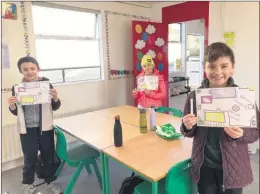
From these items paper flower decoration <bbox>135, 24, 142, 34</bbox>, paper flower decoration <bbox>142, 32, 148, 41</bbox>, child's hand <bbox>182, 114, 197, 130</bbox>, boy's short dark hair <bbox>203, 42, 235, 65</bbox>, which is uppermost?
paper flower decoration <bbox>135, 24, 142, 34</bbox>

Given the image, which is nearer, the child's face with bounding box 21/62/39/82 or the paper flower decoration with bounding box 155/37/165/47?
the child's face with bounding box 21/62/39/82

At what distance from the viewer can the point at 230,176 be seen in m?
1.06

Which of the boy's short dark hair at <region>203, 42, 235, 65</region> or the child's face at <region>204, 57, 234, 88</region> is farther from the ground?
the boy's short dark hair at <region>203, 42, 235, 65</region>

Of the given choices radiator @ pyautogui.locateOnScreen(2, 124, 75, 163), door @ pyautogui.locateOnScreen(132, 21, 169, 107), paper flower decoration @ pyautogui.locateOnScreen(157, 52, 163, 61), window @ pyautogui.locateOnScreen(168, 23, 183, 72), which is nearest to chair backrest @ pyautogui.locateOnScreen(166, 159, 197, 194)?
radiator @ pyautogui.locateOnScreen(2, 124, 75, 163)

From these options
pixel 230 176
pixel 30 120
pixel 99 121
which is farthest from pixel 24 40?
pixel 230 176

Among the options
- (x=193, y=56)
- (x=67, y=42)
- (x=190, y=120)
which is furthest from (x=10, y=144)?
(x=193, y=56)

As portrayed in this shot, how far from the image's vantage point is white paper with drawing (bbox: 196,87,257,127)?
39.7 inches

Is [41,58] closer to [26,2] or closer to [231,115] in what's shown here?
[26,2]

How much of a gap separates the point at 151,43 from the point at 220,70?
2.90 m

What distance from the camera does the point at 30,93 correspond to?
1757mm

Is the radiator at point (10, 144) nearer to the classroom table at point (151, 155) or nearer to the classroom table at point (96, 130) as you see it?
the classroom table at point (96, 130)

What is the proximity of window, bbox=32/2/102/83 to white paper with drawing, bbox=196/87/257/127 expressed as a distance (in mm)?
2496

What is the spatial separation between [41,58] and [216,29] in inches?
103

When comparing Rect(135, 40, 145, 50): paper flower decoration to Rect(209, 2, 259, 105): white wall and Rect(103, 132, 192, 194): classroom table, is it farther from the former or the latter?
Rect(103, 132, 192, 194): classroom table
